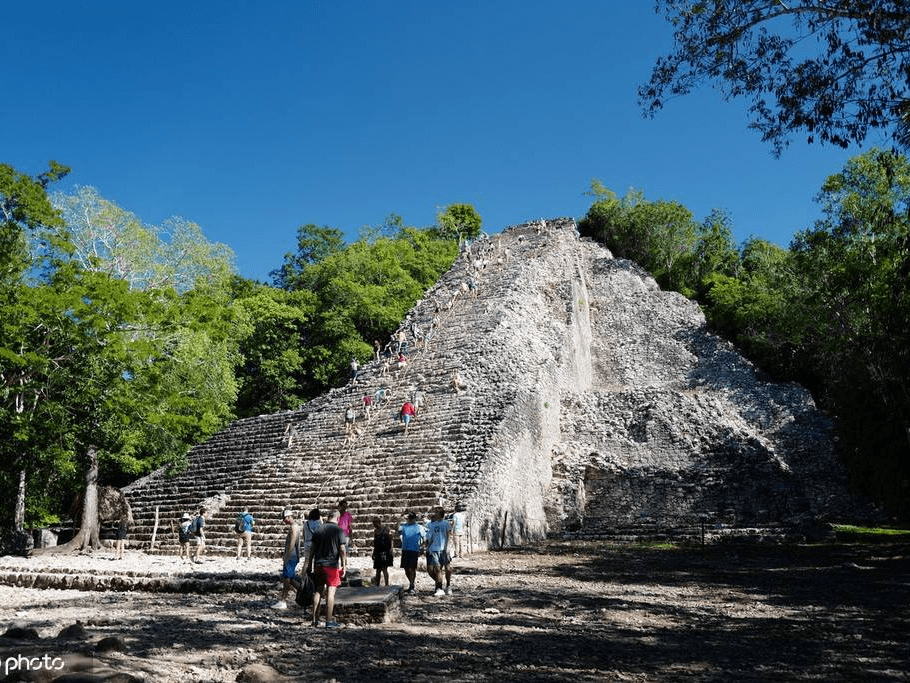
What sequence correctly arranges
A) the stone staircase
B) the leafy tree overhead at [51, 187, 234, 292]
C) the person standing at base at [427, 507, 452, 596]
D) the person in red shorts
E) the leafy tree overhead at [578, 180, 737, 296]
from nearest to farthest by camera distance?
the person in red shorts, the person standing at base at [427, 507, 452, 596], the stone staircase, the leafy tree overhead at [51, 187, 234, 292], the leafy tree overhead at [578, 180, 737, 296]

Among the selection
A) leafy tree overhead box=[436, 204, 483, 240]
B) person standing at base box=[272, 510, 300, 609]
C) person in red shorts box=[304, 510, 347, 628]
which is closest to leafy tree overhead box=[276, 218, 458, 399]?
leafy tree overhead box=[436, 204, 483, 240]

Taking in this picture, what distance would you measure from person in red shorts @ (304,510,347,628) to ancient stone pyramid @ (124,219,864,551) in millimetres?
6766

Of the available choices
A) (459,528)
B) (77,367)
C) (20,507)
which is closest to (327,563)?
(459,528)

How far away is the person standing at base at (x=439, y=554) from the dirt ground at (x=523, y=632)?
8.4 inches

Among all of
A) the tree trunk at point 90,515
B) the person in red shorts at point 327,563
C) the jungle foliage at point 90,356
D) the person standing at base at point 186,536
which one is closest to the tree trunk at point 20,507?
the jungle foliage at point 90,356

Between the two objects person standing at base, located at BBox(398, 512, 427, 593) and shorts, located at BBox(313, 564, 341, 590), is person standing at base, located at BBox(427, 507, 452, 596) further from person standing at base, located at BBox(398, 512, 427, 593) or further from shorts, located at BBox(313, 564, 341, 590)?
shorts, located at BBox(313, 564, 341, 590)

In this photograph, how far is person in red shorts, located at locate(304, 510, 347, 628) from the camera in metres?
6.31

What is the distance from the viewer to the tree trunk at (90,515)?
47.0 feet

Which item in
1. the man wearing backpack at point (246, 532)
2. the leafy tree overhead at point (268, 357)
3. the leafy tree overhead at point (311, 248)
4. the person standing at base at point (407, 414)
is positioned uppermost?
the leafy tree overhead at point (311, 248)

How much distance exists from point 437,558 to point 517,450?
8.24 m

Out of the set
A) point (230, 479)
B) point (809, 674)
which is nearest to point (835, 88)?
point (809, 674)

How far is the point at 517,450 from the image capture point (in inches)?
650

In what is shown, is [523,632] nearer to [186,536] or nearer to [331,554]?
[331,554]

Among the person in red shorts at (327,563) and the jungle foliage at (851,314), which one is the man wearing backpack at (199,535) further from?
the jungle foliage at (851,314)
